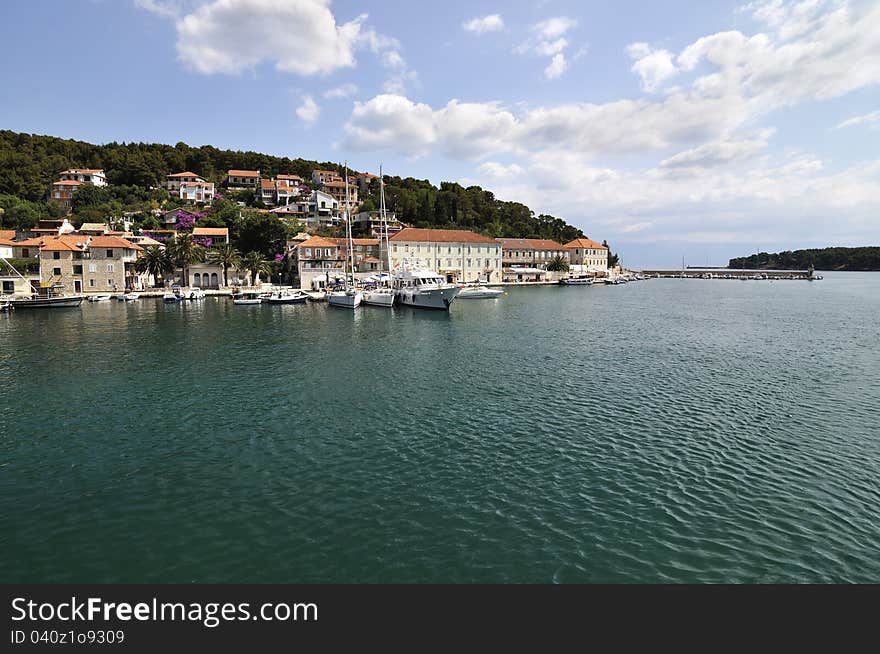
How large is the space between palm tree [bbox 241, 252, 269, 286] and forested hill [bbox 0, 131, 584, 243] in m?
47.7

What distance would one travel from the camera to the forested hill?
111 meters

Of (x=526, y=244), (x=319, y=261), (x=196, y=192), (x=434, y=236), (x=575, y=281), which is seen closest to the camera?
(x=319, y=261)

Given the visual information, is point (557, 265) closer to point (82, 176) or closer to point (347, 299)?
point (347, 299)

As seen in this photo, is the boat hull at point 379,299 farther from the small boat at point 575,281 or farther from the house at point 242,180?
the house at point 242,180

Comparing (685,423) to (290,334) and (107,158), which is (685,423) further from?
(107,158)

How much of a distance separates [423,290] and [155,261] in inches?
2021

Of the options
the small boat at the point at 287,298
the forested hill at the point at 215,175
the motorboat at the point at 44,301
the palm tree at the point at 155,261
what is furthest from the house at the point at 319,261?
the forested hill at the point at 215,175

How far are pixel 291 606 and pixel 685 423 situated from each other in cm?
1568

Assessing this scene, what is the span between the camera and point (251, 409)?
65.5 feet

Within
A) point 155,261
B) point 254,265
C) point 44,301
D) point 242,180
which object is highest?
point 242,180

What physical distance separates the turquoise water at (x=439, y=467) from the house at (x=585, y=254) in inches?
4288

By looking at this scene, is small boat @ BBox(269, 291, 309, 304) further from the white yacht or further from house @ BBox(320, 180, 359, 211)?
house @ BBox(320, 180, 359, 211)

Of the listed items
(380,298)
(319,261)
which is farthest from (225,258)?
(380,298)

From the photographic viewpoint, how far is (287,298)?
232 feet
